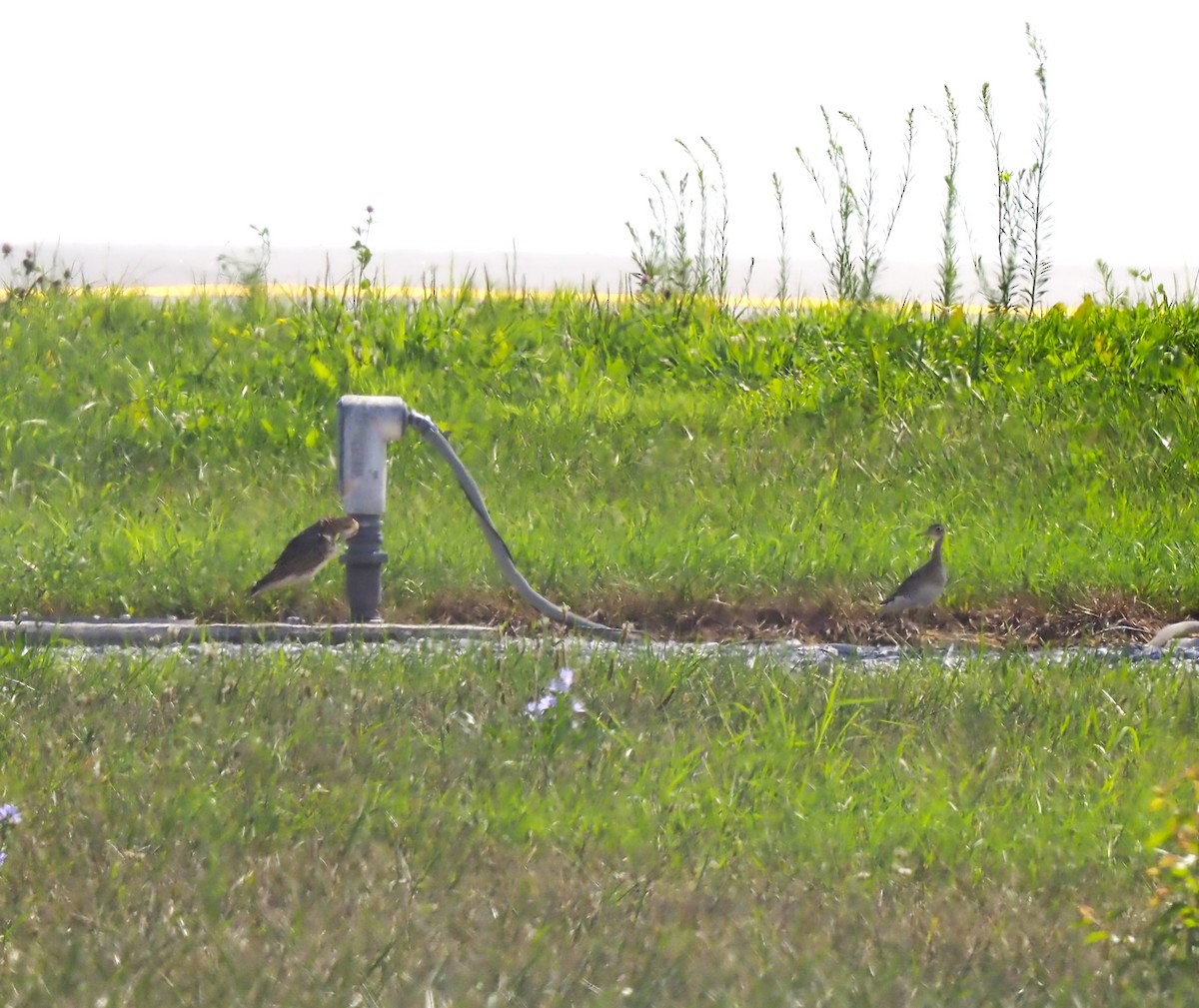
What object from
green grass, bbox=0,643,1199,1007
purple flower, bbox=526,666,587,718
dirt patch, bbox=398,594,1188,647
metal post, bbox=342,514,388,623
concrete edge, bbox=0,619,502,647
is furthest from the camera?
dirt patch, bbox=398,594,1188,647

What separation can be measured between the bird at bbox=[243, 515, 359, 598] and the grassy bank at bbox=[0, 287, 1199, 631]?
1.86ft

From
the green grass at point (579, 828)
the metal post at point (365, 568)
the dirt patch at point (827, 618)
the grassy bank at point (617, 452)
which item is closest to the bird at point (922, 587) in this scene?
the dirt patch at point (827, 618)

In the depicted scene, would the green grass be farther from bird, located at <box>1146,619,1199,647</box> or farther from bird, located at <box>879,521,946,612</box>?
bird, located at <box>879,521,946,612</box>

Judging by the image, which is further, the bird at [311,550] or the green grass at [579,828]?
the bird at [311,550]

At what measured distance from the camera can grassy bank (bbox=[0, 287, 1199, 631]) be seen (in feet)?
24.6

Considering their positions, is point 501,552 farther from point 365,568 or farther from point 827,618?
point 827,618

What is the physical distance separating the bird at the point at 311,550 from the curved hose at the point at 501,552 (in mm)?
471

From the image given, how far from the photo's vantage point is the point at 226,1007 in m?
3.26

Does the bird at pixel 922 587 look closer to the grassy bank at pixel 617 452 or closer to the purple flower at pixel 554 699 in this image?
the grassy bank at pixel 617 452

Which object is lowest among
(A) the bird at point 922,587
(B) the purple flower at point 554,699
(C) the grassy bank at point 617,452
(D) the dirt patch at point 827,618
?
(B) the purple flower at point 554,699

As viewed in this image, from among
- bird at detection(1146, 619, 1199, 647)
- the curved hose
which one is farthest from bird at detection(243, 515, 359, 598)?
bird at detection(1146, 619, 1199, 647)

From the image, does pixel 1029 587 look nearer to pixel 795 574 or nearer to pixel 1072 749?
pixel 795 574

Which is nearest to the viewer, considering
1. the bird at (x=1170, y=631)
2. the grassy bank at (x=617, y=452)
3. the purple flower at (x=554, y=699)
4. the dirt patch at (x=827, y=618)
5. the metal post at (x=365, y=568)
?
the purple flower at (x=554, y=699)

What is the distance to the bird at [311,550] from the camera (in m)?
6.69
